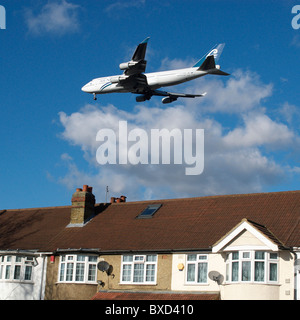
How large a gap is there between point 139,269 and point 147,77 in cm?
1507

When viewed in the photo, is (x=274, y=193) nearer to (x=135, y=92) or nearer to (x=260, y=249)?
(x=260, y=249)

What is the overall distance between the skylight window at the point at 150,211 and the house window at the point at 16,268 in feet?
22.6

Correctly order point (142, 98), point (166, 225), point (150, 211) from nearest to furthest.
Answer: point (166, 225)
point (150, 211)
point (142, 98)

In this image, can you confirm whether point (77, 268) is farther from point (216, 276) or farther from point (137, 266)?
point (216, 276)

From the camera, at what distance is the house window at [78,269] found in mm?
30344

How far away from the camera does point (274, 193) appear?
3188 centimetres

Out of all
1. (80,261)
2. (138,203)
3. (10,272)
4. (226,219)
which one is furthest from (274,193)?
(10,272)

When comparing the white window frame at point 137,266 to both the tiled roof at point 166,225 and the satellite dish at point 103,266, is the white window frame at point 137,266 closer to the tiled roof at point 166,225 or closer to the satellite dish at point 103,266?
the tiled roof at point 166,225

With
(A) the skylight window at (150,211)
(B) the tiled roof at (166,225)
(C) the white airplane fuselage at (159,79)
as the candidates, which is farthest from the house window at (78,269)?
(C) the white airplane fuselage at (159,79)

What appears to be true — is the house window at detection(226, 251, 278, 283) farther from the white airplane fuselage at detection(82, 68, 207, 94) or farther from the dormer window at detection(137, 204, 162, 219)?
the white airplane fuselage at detection(82, 68, 207, 94)

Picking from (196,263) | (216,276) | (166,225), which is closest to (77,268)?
(166,225)

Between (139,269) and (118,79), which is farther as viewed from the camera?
(118,79)

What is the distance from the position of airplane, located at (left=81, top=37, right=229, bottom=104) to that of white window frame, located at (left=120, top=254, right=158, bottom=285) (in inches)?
507

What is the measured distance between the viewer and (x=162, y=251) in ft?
95.2
